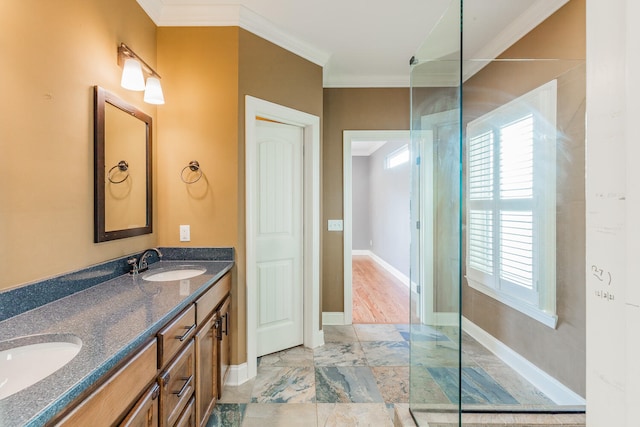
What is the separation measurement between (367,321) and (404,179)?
A: 8.85 ft

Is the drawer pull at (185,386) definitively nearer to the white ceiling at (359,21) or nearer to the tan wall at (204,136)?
the tan wall at (204,136)

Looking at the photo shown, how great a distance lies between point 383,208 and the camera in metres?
6.39

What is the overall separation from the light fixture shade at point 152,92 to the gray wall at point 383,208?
12.8 feet

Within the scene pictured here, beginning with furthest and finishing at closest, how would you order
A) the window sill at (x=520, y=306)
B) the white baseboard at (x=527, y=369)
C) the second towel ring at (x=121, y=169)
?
the window sill at (x=520, y=306)
the white baseboard at (x=527, y=369)
the second towel ring at (x=121, y=169)

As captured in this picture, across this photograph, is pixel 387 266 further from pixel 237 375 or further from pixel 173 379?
pixel 173 379

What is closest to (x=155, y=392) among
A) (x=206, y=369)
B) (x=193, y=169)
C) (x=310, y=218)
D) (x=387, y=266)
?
(x=206, y=369)

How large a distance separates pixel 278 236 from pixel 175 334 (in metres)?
1.43

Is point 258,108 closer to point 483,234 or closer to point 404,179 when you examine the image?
point 483,234

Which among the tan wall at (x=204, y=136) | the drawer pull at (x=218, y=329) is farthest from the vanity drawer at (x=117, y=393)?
the tan wall at (x=204, y=136)

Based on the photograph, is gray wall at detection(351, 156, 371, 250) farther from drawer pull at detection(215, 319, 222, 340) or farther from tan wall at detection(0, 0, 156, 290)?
tan wall at detection(0, 0, 156, 290)

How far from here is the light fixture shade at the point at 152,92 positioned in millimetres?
1890

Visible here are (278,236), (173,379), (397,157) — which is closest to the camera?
(173,379)
